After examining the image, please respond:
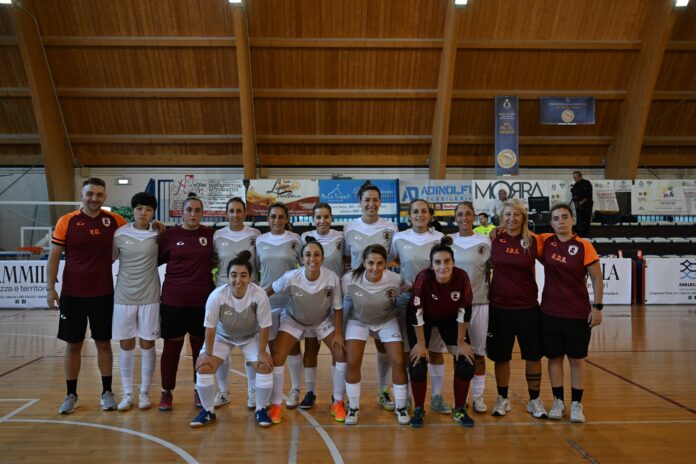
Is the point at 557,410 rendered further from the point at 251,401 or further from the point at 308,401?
the point at 251,401

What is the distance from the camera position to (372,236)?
4.46 m

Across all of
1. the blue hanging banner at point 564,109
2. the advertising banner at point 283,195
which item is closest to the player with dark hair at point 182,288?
the advertising banner at point 283,195

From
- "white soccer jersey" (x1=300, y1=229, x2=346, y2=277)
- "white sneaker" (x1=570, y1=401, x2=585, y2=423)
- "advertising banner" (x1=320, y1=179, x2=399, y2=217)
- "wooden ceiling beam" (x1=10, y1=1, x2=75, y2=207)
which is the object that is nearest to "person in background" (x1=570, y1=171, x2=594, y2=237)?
"advertising banner" (x1=320, y1=179, x2=399, y2=217)

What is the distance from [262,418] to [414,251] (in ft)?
6.06

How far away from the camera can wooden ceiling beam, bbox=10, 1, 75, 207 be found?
12.7 metres

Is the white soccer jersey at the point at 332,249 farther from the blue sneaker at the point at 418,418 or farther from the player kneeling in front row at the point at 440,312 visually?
the blue sneaker at the point at 418,418

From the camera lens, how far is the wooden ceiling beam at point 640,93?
13.3 m

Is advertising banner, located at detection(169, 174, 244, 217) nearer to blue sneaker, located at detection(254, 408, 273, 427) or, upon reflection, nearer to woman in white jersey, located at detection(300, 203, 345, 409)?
woman in white jersey, located at detection(300, 203, 345, 409)

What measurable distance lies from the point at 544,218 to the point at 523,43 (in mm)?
5118

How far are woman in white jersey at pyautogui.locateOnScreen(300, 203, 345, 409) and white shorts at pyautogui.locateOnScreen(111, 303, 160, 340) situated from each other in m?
→ 1.34

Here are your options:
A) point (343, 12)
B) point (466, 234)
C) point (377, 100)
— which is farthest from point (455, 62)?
point (466, 234)

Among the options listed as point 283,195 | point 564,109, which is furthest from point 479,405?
point 564,109

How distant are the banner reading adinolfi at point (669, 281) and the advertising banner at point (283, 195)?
26.6 ft

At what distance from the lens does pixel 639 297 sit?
11008 millimetres
